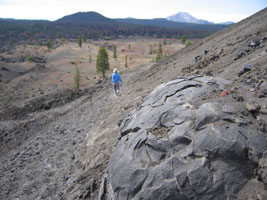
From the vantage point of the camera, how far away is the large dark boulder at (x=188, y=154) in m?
4.68

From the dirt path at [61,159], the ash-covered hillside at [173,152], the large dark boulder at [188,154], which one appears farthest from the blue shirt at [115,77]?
the large dark boulder at [188,154]

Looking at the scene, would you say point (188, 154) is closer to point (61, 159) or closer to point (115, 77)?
point (61, 159)

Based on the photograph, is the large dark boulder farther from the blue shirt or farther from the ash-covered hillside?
the blue shirt

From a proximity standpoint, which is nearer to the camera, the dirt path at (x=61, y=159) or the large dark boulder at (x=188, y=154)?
the large dark boulder at (x=188, y=154)

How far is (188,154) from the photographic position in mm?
5141

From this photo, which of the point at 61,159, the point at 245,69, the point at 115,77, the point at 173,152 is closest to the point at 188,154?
the point at 173,152

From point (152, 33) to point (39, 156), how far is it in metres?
187

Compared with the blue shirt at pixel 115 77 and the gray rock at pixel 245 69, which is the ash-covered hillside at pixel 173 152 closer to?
the gray rock at pixel 245 69

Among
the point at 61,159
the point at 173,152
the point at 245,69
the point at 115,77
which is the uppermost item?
the point at 245,69

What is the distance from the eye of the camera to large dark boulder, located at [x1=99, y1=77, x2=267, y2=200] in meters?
4.68

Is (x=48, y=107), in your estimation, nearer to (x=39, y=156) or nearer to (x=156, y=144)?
(x=39, y=156)

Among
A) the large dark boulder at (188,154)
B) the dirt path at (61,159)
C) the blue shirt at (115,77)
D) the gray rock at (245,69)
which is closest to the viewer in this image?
the large dark boulder at (188,154)

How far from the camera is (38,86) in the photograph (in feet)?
123

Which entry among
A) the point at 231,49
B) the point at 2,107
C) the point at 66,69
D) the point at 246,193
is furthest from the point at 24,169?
the point at 66,69
